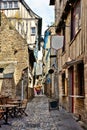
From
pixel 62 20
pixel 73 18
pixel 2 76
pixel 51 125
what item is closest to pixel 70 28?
pixel 73 18

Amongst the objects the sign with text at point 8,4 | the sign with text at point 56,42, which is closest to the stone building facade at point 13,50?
the sign with text at point 8,4

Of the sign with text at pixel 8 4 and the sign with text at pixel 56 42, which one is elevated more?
the sign with text at pixel 8 4

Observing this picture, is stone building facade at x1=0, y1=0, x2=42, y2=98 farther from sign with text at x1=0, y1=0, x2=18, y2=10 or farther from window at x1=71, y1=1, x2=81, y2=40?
window at x1=71, y1=1, x2=81, y2=40

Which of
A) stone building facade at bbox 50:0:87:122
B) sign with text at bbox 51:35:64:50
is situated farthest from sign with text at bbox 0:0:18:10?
sign with text at bbox 51:35:64:50

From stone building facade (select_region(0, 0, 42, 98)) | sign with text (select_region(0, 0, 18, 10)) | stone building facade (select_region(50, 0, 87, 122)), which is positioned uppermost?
sign with text (select_region(0, 0, 18, 10))

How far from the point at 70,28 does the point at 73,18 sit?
876 mm

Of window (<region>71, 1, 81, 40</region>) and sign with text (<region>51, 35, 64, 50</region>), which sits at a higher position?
window (<region>71, 1, 81, 40</region>)

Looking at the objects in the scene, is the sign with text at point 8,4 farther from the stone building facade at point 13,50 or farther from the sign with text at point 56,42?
the sign with text at point 56,42

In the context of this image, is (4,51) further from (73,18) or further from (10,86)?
(73,18)

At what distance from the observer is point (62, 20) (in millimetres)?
24609

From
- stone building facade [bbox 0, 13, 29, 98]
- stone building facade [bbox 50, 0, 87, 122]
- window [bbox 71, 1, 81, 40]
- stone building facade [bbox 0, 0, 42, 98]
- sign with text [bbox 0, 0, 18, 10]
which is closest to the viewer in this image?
stone building facade [bbox 50, 0, 87, 122]

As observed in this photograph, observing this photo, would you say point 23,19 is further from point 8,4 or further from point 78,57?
point 78,57

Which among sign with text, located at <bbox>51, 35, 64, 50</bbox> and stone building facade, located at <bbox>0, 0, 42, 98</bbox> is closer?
sign with text, located at <bbox>51, 35, 64, 50</bbox>

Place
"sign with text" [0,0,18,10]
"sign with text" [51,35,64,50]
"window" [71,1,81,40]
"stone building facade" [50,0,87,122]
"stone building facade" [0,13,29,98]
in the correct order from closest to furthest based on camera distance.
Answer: "stone building facade" [50,0,87,122], "window" [71,1,81,40], "sign with text" [51,35,64,50], "stone building facade" [0,13,29,98], "sign with text" [0,0,18,10]
